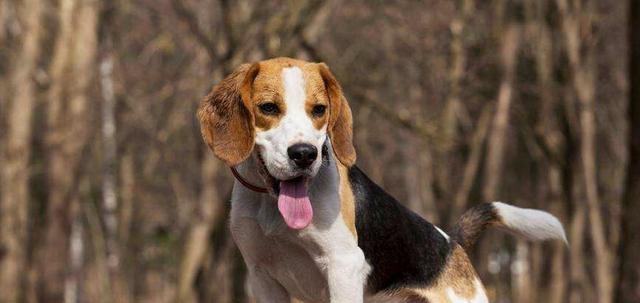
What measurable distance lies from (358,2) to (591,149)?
5.20m

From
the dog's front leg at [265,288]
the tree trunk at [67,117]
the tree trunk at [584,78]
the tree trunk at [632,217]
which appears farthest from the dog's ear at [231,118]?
the tree trunk at [584,78]

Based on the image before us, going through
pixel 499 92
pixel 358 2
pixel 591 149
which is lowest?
pixel 591 149

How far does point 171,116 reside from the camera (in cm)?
2748

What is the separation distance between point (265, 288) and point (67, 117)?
1386 cm

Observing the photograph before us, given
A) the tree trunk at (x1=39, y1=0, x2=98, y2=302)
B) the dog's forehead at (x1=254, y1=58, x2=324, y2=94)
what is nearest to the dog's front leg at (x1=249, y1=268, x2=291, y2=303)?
the dog's forehead at (x1=254, y1=58, x2=324, y2=94)

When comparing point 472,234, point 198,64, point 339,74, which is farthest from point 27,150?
point 472,234

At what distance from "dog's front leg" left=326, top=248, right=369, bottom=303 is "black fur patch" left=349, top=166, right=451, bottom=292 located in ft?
1.07

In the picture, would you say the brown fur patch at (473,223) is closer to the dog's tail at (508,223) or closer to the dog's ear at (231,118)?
the dog's tail at (508,223)

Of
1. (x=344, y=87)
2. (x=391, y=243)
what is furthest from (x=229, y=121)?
(x=344, y=87)

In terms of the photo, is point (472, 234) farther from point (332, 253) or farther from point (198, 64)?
point (198, 64)

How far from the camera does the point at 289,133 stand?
6.06 metres

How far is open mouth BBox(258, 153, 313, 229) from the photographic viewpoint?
6316 mm

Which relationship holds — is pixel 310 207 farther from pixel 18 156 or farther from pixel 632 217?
pixel 18 156

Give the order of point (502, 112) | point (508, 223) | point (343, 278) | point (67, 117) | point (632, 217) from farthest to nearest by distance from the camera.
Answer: point (502, 112), point (67, 117), point (632, 217), point (508, 223), point (343, 278)
